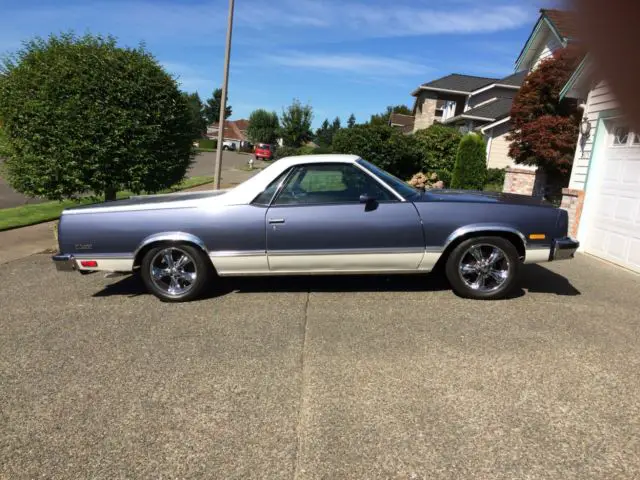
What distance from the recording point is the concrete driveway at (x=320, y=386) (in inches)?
97.8

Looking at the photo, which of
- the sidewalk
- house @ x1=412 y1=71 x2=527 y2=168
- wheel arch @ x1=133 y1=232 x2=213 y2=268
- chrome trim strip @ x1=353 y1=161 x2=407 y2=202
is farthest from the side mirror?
house @ x1=412 y1=71 x2=527 y2=168

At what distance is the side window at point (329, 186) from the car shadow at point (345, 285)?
1.09m

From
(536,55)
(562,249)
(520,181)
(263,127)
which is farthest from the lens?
(263,127)

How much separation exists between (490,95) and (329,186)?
101 ft

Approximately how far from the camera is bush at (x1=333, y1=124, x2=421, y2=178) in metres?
17.3

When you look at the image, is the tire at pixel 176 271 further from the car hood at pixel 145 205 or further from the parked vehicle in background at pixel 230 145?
the parked vehicle in background at pixel 230 145

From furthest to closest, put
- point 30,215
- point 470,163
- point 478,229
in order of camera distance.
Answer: point 470,163, point 30,215, point 478,229

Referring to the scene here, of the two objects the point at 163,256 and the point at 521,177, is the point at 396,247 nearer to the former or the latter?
the point at 163,256

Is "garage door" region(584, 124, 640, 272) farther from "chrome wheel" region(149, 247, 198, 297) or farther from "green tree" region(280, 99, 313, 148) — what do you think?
"green tree" region(280, 99, 313, 148)

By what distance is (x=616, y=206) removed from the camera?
24.0 feet

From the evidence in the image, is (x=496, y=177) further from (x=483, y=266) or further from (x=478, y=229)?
(x=478, y=229)

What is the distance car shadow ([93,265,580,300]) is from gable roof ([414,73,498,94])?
30.9 metres

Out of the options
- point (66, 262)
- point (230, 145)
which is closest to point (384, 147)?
→ point (66, 262)

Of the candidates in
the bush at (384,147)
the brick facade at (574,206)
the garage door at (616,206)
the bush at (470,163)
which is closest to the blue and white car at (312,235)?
the garage door at (616,206)
